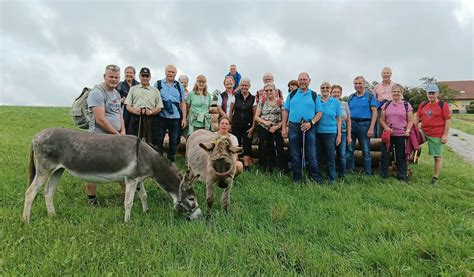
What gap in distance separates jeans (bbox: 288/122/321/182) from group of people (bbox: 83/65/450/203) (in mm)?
24

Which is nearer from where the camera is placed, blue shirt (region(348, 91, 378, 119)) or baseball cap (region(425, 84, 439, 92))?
baseball cap (region(425, 84, 439, 92))

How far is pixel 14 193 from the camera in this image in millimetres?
6816

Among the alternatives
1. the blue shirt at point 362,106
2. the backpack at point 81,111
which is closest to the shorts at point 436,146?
the blue shirt at point 362,106

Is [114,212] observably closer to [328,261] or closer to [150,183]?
[150,183]

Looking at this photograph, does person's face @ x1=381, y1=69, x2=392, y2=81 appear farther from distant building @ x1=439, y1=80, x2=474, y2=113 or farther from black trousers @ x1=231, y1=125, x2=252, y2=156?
distant building @ x1=439, y1=80, x2=474, y2=113

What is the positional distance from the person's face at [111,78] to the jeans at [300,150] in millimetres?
4181

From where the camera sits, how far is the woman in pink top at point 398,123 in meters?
8.54

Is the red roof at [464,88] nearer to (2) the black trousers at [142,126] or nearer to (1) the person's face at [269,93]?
(1) the person's face at [269,93]

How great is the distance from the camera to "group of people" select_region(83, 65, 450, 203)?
793 centimetres

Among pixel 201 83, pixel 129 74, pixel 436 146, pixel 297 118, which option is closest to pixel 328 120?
pixel 297 118

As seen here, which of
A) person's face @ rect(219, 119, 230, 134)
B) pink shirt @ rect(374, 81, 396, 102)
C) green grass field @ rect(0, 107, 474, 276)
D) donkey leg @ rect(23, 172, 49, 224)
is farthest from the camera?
pink shirt @ rect(374, 81, 396, 102)

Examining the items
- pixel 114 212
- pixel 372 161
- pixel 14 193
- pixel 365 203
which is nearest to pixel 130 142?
pixel 114 212

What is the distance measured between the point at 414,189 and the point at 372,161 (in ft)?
7.07

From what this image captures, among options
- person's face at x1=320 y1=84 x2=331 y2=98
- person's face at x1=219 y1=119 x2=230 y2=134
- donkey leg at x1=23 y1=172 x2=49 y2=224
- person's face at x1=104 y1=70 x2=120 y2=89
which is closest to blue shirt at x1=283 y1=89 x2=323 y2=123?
person's face at x1=320 y1=84 x2=331 y2=98
